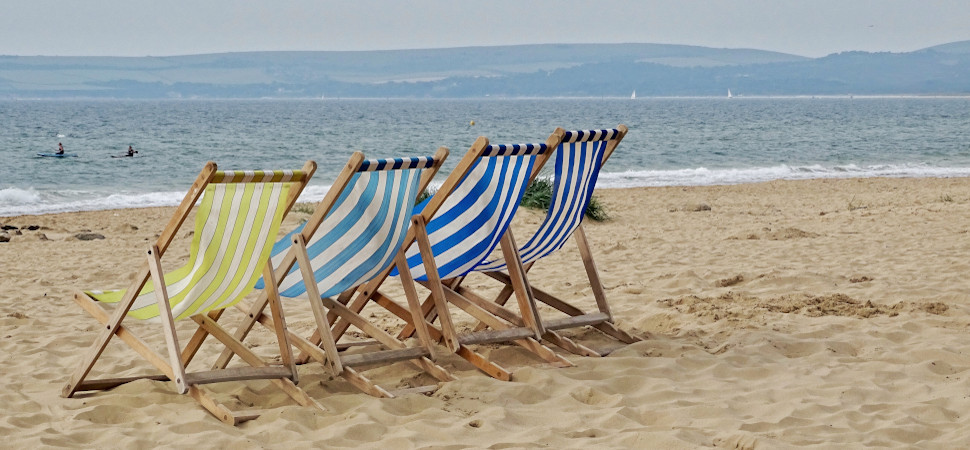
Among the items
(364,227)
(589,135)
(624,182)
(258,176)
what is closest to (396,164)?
(364,227)

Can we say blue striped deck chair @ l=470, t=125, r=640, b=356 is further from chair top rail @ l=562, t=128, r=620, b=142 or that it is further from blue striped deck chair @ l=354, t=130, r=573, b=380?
blue striped deck chair @ l=354, t=130, r=573, b=380

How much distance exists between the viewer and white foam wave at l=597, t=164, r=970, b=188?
709 inches

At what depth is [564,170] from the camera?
4.13m

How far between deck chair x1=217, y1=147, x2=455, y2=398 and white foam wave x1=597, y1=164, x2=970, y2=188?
1334cm

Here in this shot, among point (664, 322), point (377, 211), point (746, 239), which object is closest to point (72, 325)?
point (377, 211)

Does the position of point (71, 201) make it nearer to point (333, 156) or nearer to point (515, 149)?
point (515, 149)

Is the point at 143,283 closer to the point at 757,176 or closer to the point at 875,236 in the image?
the point at 875,236

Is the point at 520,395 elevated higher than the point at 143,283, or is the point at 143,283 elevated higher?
the point at 143,283

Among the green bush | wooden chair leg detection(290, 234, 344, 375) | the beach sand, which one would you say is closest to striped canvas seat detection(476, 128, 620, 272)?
the beach sand

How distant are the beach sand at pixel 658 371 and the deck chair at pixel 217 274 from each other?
4.5 inches

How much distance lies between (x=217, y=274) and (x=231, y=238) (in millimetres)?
151

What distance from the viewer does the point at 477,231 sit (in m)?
4.00

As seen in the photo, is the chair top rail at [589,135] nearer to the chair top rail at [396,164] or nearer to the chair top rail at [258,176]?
the chair top rail at [396,164]

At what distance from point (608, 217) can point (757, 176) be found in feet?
33.3
